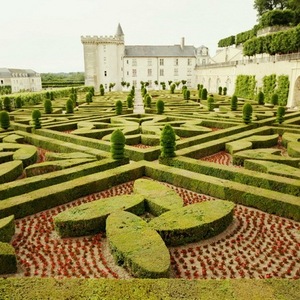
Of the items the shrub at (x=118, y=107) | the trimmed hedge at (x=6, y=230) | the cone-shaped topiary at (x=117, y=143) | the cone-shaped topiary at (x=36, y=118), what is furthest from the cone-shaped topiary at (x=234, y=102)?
the trimmed hedge at (x=6, y=230)

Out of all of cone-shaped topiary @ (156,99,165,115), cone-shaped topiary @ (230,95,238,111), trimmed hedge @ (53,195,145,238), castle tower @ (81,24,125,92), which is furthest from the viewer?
castle tower @ (81,24,125,92)

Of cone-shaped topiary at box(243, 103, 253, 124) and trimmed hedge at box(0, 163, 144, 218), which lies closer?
trimmed hedge at box(0, 163, 144, 218)

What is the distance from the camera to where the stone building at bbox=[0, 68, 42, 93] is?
7825 cm

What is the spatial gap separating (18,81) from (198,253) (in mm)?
87247

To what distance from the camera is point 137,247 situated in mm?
5836

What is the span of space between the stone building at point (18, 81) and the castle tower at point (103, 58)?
20.4 meters

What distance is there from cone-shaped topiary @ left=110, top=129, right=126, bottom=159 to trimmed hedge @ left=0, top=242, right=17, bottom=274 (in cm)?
601

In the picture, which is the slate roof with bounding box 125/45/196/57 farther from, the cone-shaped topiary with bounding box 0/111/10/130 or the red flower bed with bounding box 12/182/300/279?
the red flower bed with bounding box 12/182/300/279

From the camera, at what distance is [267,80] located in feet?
115

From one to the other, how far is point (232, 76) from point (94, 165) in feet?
139

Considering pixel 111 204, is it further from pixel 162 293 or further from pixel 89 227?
pixel 162 293

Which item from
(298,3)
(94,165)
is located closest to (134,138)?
(94,165)

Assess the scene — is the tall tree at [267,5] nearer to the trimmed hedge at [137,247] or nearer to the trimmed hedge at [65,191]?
the trimmed hedge at [65,191]

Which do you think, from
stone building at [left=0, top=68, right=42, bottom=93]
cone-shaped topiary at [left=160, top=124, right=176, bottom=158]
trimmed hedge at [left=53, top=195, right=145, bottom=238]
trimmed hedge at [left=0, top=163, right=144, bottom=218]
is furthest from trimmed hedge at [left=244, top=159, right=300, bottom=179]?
stone building at [left=0, top=68, right=42, bottom=93]
